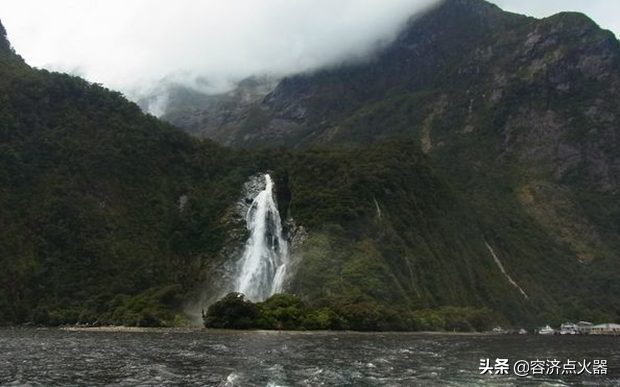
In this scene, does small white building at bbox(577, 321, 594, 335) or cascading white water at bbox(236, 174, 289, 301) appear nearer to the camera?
cascading white water at bbox(236, 174, 289, 301)

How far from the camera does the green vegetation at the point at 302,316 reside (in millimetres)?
107750

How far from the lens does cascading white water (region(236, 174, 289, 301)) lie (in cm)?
14338

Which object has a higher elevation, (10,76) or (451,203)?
(10,76)

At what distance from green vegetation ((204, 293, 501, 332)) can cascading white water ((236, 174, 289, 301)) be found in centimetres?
2767

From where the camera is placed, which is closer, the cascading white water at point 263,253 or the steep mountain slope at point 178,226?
the steep mountain slope at point 178,226

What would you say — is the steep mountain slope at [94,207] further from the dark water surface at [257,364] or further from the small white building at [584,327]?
the small white building at [584,327]

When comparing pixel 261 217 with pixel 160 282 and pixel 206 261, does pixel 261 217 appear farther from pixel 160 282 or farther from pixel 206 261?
pixel 160 282

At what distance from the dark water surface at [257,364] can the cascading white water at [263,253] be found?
68.6 m

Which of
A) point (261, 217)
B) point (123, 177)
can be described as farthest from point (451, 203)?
point (123, 177)

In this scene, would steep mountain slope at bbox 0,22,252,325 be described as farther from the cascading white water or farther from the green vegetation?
the green vegetation

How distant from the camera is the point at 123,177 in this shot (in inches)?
6777

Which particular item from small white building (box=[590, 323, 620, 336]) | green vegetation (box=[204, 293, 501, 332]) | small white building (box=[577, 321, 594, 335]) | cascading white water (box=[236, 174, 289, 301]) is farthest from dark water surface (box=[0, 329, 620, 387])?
small white building (box=[577, 321, 594, 335])

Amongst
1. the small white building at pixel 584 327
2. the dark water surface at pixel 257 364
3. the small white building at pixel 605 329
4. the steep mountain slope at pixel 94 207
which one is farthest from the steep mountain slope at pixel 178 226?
the dark water surface at pixel 257 364

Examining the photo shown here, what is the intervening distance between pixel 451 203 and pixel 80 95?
107318 mm
